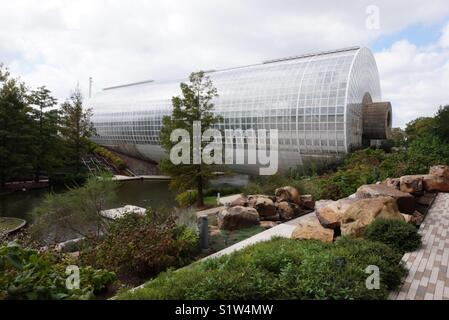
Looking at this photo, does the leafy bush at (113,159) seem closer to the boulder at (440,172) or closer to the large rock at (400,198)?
the boulder at (440,172)

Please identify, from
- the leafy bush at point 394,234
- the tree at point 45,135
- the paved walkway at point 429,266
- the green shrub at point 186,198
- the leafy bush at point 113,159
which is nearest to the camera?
the paved walkway at point 429,266

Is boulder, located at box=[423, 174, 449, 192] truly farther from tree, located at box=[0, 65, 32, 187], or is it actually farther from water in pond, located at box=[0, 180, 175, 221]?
tree, located at box=[0, 65, 32, 187]

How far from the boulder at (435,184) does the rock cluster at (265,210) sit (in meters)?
4.37

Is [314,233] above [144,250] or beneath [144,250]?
above

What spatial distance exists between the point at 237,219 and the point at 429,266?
6133 millimetres

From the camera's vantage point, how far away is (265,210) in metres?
12.5

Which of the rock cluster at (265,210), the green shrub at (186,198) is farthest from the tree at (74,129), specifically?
the rock cluster at (265,210)

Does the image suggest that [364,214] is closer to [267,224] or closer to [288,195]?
[267,224]

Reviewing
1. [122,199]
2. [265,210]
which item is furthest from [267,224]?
[122,199]

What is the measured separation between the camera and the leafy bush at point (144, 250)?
308 inches

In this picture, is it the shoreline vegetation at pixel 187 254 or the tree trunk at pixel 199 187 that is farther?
the tree trunk at pixel 199 187

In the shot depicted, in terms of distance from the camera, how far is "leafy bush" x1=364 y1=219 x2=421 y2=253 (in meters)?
7.40

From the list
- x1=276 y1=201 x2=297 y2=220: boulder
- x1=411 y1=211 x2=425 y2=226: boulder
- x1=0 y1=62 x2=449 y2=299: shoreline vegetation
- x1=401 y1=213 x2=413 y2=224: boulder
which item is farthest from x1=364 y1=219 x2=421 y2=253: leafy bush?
x1=276 y1=201 x2=297 y2=220: boulder

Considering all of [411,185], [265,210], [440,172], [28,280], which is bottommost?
[265,210]
